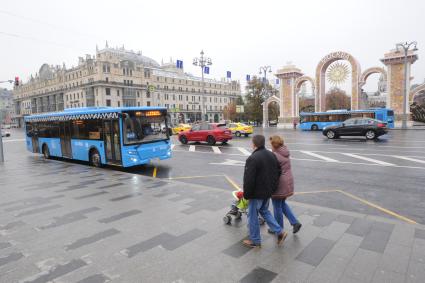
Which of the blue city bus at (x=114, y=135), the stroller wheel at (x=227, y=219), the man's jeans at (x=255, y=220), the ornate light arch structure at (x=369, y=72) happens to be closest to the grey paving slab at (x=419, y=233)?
the man's jeans at (x=255, y=220)

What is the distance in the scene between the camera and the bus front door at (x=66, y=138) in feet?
46.5

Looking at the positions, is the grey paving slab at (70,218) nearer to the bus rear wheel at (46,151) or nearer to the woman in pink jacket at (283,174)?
the woman in pink jacket at (283,174)

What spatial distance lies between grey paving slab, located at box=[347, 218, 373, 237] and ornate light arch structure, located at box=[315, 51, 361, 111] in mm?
36609

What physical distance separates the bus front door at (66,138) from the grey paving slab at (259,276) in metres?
13.0

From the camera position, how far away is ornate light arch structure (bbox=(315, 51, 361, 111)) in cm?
3762

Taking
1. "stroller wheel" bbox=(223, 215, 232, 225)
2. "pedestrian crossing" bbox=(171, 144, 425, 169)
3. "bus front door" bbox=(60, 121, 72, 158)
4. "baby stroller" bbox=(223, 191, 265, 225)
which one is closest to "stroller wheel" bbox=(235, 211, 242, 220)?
"baby stroller" bbox=(223, 191, 265, 225)

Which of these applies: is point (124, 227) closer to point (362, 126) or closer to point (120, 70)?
point (362, 126)

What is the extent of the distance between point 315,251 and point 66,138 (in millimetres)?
13552

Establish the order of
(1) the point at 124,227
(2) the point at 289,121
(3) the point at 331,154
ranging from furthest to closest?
1. (2) the point at 289,121
2. (3) the point at 331,154
3. (1) the point at 124,227

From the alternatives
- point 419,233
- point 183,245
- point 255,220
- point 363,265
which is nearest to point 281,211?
point 255,220

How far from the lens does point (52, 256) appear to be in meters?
4.37

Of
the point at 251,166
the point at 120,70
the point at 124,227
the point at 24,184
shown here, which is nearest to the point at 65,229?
the point at 124,227

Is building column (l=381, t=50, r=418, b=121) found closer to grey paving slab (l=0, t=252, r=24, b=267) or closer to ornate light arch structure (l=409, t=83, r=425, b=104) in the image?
ornate light arch structure (l=409, t=83, r=425, b=104)

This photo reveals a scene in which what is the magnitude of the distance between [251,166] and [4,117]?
463 ft
